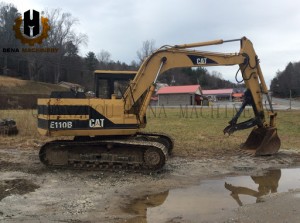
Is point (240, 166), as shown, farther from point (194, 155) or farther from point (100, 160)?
point (100, 160)

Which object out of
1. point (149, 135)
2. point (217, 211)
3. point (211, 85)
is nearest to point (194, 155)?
point (149, 135)

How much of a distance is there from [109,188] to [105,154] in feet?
5.92

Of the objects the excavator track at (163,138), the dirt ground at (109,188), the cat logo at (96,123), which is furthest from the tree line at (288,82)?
the cat logo at (96,123)

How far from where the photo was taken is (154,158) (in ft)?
32.7

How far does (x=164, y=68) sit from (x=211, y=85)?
449 ft

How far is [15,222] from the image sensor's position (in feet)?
20.5

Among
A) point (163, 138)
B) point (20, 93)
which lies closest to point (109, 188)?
point (163, 138)

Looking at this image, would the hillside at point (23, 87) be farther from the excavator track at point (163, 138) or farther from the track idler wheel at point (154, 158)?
the track idler wheel at point (154, 158)

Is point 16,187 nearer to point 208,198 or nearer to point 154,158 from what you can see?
point 154,158

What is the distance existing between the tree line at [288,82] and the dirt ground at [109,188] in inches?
4618

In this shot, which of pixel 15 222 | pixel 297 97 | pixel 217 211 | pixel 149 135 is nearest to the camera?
pixel 15 222

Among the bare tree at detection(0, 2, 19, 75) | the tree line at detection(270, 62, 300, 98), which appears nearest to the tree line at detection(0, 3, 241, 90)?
the bare tree at detection(0, 2, 19, 75)

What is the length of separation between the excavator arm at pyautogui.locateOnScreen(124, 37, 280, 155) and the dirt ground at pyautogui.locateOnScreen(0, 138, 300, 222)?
75cm

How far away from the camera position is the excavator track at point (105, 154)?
392 inches
